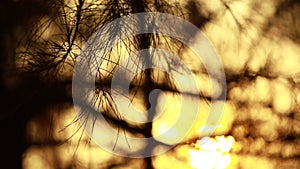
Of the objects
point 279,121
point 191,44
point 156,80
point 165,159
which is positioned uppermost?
point 191,44

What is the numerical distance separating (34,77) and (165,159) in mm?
623

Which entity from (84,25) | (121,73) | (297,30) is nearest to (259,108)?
(297,30)

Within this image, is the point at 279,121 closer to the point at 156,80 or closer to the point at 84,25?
the point at 156,80

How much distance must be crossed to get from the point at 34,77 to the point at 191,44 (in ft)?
2.13

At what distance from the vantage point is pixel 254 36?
1.92 m

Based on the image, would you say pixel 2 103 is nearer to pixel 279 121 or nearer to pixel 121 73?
pixel 121 73

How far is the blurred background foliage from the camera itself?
5.82 feet

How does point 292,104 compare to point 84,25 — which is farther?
point 292,104

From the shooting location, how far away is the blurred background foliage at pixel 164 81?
5.82ft

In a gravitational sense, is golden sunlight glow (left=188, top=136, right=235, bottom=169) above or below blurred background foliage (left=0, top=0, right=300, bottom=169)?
below

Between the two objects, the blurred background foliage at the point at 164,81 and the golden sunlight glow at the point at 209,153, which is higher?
the blurred background foliage at the point at 164,81

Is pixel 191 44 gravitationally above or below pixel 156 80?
above

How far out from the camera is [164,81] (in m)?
1.85

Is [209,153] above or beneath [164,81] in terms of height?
beneath
